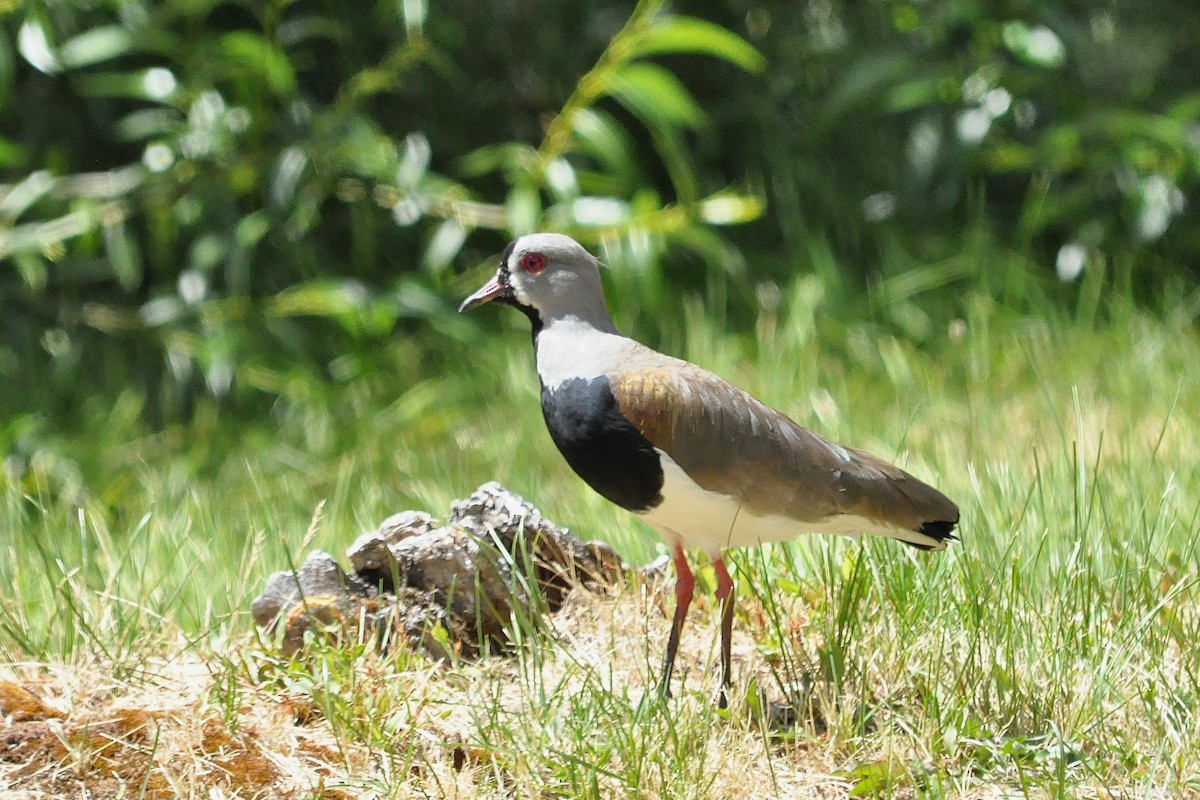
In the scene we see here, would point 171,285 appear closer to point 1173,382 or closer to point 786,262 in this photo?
point 786,262

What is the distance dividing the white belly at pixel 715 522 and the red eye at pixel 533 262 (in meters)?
0.51

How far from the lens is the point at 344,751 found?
272cm

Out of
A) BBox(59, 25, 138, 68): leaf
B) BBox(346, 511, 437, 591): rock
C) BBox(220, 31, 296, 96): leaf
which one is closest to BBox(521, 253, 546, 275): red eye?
BBox(346, 511, 437, 591): rock

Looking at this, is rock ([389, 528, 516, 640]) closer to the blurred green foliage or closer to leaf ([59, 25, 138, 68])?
the blurred green foliage

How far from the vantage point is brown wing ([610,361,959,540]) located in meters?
3.02

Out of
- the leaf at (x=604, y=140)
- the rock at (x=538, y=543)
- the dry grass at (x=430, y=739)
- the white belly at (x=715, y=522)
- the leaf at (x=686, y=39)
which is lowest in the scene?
the dry grass at (x=430, y=739)

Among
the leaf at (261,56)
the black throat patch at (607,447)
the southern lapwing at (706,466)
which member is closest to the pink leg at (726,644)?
the southern lapwing at (706,466)

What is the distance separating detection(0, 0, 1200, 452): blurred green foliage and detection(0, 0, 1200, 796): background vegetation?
0.02m

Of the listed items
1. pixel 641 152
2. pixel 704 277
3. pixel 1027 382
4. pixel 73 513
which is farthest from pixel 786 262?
pixel 73 513

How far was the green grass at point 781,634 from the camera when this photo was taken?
106 inches

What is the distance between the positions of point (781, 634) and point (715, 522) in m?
0.27

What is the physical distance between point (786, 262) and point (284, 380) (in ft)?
6.22

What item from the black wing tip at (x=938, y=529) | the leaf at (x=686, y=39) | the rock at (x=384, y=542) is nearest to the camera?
the black wing tip at (x=938, y=529)

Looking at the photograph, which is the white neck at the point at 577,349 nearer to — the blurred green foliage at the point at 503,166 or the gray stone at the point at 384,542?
the gray stone at the point at 384,542
